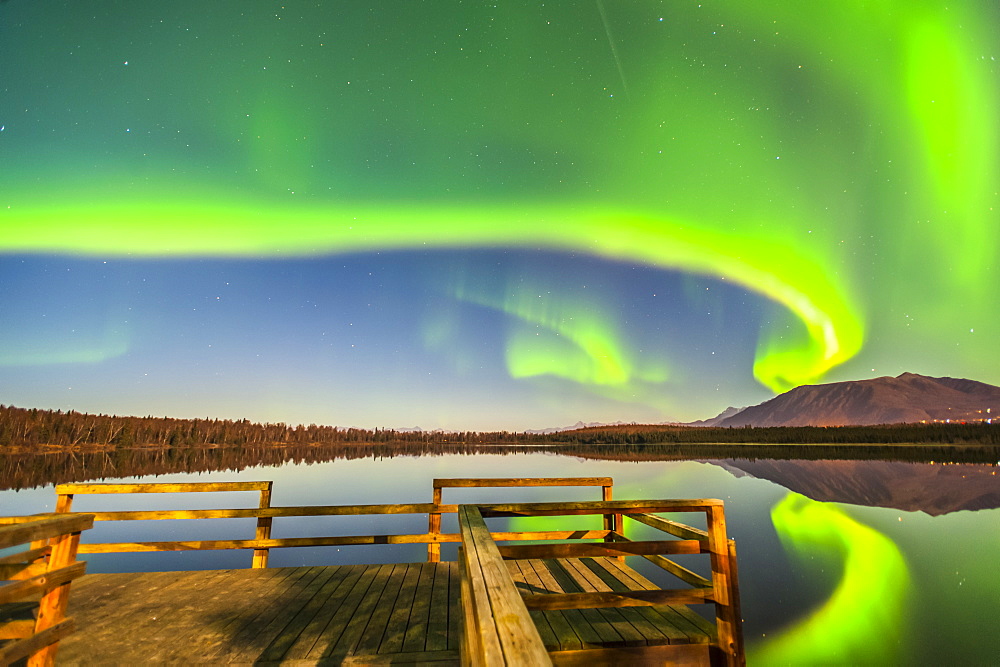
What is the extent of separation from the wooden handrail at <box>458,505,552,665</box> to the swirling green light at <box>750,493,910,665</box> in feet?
29.6

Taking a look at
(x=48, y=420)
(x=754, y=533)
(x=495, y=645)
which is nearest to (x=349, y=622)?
(x=495, y=645)

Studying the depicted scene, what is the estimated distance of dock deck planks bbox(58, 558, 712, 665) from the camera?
14.1 feet

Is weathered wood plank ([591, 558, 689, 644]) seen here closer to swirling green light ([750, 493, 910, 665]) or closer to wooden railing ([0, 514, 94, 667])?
swirling green light ([750, 493, 910, 665])

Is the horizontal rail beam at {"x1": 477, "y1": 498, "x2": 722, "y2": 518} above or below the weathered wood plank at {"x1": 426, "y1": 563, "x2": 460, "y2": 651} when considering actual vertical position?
above

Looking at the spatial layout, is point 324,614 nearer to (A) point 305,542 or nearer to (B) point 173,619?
(B) point 173,619

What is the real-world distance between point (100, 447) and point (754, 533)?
100 m

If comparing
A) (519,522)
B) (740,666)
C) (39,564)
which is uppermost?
(39,564)

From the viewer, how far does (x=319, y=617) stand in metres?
5.19

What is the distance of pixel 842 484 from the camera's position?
1597 inches

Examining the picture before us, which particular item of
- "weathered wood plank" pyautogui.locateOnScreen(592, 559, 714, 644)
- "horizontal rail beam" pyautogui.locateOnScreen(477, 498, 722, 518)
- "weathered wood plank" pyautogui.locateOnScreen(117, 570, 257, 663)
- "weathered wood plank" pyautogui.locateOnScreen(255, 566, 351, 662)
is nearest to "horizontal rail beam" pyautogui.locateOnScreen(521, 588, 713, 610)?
"weathered wood plank" pyautogui.locateOnScreen(592, 559, 714, 644)

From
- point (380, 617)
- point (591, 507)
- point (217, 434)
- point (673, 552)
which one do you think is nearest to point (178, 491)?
point (380, 617)

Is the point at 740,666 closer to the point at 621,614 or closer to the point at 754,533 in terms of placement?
the point at 621,614

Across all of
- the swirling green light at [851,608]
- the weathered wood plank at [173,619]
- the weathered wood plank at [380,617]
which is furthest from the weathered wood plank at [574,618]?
A: the swirling green light at [851,608]

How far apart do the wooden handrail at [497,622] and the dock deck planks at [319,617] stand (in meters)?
2.52
